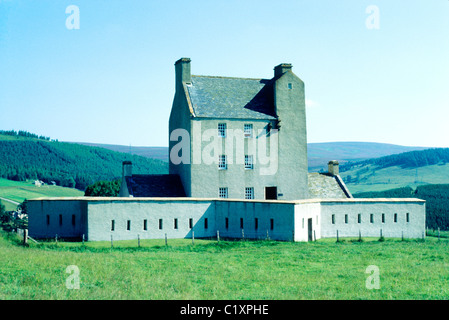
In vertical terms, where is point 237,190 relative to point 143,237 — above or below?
above

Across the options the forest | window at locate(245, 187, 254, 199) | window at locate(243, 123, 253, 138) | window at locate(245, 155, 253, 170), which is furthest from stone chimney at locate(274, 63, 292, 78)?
the forest

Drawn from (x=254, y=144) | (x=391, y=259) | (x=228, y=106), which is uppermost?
(x=228, y=106)

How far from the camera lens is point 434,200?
11319 centimetres

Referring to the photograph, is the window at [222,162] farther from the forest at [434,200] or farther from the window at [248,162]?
the forest at [434,200]

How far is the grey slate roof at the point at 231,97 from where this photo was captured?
142 feet

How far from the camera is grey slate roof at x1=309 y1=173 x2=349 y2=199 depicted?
155 feet

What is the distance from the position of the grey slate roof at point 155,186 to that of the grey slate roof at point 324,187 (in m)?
12.4

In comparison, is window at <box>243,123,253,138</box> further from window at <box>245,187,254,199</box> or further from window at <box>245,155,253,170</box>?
window at <box>245,187,254,199</box>

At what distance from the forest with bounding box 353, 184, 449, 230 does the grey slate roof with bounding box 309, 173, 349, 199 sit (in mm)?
40802

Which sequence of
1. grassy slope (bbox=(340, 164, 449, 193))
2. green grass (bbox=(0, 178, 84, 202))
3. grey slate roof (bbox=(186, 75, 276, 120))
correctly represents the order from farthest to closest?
grassy slope (bbox=(340, 164, 449, 193))
green grass (bbox=(0, 178, 84, 202))
grey slate roof (bbox=(186, 75, 276, 120))
